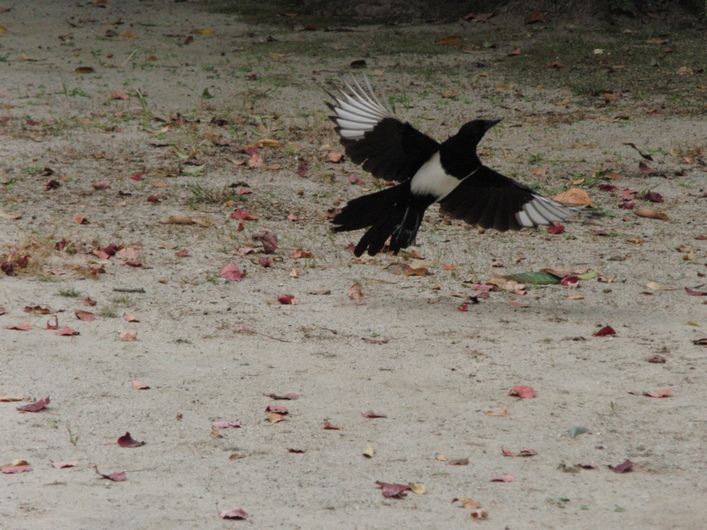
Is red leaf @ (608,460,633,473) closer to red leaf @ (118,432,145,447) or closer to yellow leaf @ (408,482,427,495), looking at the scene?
yellow leaf @ (408,482,427,495)

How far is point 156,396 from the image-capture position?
12.3 feet

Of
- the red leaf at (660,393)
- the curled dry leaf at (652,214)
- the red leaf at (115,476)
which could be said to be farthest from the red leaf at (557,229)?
the red leaf at (115,476)

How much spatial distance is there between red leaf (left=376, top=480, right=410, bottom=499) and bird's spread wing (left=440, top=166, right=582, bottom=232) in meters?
2.22

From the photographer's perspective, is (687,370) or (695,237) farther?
(695,237)

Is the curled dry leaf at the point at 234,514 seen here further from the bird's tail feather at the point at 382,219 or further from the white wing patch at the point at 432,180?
the white wing patch at the point at 432,180

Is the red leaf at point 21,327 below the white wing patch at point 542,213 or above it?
below

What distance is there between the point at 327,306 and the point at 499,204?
1053 millimetres

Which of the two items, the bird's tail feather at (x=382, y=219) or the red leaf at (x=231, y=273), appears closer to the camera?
the bird's tail feather at (x=382, y=219)

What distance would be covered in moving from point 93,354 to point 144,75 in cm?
554

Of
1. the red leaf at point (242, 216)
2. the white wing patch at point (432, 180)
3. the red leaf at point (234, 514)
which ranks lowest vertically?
the red leaf at point (234, 514)

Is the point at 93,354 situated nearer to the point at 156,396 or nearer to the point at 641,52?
the point at 156,396

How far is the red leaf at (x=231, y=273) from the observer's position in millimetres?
5121

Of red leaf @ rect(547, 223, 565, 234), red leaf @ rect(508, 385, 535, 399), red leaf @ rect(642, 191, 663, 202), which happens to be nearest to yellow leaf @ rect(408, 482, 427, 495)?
red leaf @ rect(508, 385, 535, 399)

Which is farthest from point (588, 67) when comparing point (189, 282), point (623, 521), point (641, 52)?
point (623, 521)
